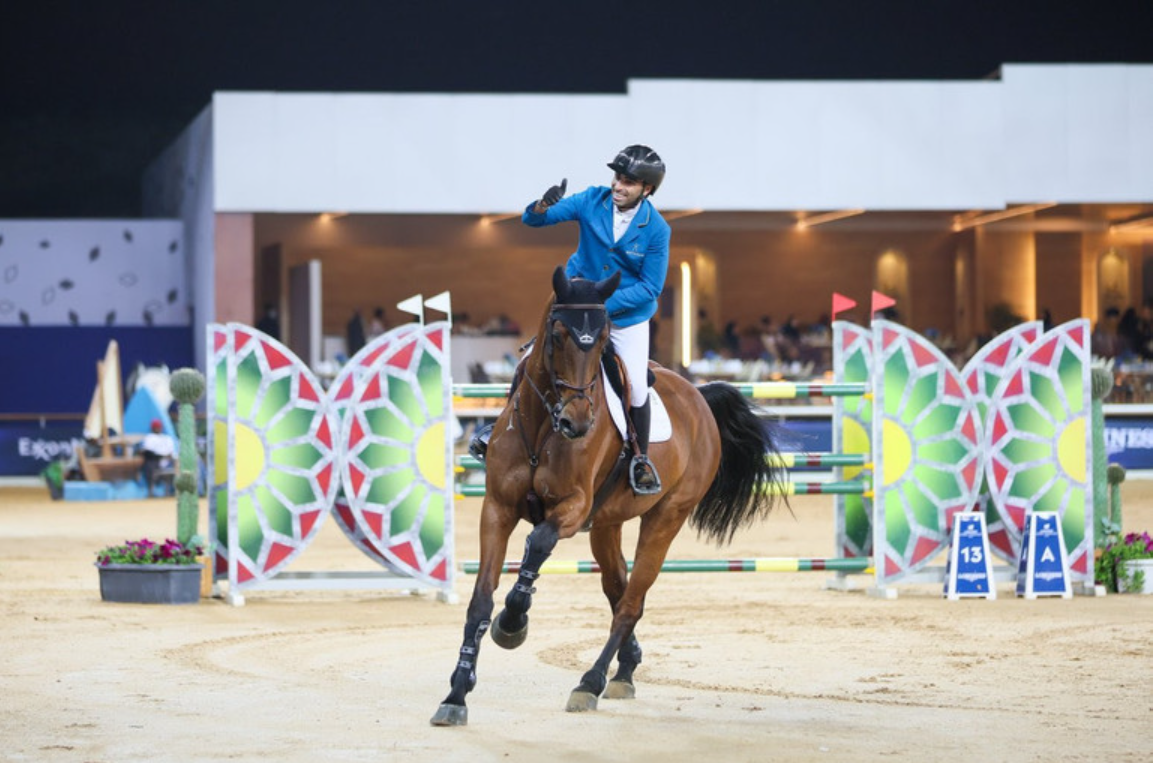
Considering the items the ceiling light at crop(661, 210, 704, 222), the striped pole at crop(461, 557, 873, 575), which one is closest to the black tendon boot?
the striped pole at crop(461, 557, 873, 575)

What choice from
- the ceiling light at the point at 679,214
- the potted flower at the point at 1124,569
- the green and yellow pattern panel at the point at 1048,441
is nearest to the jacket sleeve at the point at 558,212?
the green and yellow pattern panel at the point at 1048,441

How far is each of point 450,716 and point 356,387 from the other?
16.3 feet

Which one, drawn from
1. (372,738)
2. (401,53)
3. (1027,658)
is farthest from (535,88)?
(372,738)

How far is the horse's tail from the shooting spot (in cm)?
877

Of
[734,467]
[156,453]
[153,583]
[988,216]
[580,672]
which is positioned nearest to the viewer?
[580,672]

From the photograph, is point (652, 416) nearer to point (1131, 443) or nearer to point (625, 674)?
point (625, 674)

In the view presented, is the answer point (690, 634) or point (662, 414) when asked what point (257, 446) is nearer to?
point (690, 634)

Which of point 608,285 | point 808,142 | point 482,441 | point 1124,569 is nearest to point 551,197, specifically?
point 608,285

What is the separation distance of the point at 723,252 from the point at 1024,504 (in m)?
21.2

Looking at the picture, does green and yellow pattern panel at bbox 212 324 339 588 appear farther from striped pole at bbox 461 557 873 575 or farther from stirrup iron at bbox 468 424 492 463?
stirrup iron at bbox 468 424 492 463

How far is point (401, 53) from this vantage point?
34625 millimetres

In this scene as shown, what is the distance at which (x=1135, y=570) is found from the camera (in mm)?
11719

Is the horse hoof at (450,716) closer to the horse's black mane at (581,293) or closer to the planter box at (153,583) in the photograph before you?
the horse's black mane at (581,293)

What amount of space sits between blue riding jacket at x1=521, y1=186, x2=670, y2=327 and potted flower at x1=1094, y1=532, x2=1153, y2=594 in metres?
5.78
